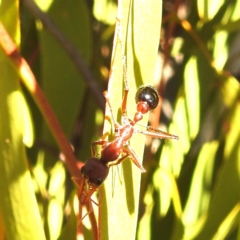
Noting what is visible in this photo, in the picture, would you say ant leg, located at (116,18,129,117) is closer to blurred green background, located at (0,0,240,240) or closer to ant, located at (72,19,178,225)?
ant, located at (72,19,178,225)

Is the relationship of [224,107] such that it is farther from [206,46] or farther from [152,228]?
[152,228]

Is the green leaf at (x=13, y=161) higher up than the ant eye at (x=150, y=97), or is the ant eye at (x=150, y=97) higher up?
the ant eye at (x=150, y=97)

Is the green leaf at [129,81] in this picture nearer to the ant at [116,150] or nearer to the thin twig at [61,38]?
the ant at [116,150]

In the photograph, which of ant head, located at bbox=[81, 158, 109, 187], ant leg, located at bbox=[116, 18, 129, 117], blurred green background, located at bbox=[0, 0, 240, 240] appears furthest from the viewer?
blurred green background, located at bbox=[0, 0, 240, 240]

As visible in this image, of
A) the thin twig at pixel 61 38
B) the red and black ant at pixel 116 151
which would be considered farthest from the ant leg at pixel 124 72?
the thin twig at pixel 61 38

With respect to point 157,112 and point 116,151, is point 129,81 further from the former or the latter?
point 157,112

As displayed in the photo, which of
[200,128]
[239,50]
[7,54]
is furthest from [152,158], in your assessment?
[7,54]

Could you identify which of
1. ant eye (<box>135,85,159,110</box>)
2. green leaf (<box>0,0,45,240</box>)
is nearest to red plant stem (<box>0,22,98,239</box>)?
green leaf (<box>0,0,45,240</box>)
